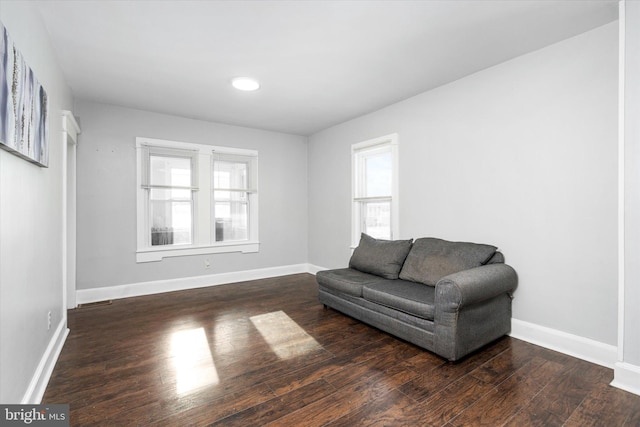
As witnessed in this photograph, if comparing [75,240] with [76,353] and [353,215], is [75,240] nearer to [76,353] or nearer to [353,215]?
[76,353]

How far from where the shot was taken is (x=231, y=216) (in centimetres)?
511

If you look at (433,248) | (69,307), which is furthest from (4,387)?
(433,248)

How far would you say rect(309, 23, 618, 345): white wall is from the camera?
2338mm

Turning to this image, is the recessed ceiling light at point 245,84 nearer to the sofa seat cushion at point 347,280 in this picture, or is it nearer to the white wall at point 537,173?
the white wall at point 537,173

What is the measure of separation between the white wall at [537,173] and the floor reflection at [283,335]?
1.81 metres

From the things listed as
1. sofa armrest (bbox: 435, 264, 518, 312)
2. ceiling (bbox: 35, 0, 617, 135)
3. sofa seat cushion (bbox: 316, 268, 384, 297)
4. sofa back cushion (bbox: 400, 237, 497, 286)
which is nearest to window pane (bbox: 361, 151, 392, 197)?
ceiling (bbox: 35, 0, 617, 135)

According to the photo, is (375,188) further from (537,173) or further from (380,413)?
(380,413)

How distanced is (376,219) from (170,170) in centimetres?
315

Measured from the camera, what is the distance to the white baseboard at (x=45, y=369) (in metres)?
1.82

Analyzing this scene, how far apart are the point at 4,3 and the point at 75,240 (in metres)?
3.04

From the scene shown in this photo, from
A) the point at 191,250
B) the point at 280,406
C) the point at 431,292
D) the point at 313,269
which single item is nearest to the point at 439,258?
the point at 431,292

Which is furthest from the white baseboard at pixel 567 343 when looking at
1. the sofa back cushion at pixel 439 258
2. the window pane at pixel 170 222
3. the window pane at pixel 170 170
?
the window pane at pixel 170 170

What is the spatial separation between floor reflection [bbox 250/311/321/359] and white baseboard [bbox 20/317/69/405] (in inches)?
60.4

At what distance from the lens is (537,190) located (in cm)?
268
